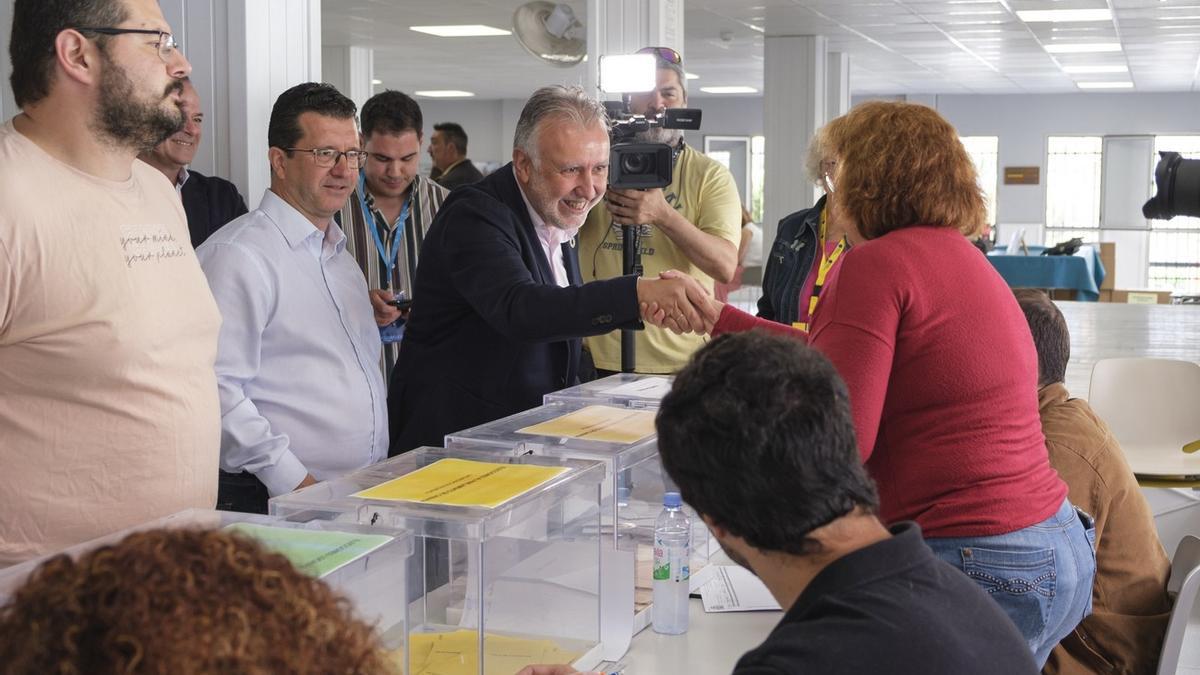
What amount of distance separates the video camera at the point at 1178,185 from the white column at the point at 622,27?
2.93m

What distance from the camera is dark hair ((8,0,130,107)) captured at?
5.40ft

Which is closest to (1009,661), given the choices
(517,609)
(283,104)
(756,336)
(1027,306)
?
(756,336)

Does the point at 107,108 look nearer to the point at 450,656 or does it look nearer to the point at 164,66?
the point at 164,66

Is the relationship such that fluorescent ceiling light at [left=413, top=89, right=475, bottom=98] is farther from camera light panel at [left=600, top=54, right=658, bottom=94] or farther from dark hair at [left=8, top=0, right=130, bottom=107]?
dark hair at [left=8, top=0, right=130, bottom=107]

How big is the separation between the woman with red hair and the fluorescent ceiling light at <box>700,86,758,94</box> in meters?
14.9

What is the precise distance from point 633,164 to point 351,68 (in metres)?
9.58

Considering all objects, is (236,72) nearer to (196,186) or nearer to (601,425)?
(196,186)

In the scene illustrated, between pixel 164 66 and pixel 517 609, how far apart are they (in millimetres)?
903

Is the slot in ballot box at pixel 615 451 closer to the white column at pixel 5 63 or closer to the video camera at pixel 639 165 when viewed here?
the video camera at pixel 639 165

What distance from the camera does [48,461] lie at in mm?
1593

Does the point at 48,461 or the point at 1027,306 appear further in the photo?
the point at 1027,306

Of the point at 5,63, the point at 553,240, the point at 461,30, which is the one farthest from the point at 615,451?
the point at 461,30

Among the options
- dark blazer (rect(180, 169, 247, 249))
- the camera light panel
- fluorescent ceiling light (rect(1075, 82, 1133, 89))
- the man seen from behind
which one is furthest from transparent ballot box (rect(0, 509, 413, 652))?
fluorescent ceiling light (rect(1075, 82, 1133, 89))

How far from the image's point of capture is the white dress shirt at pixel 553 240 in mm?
2457
